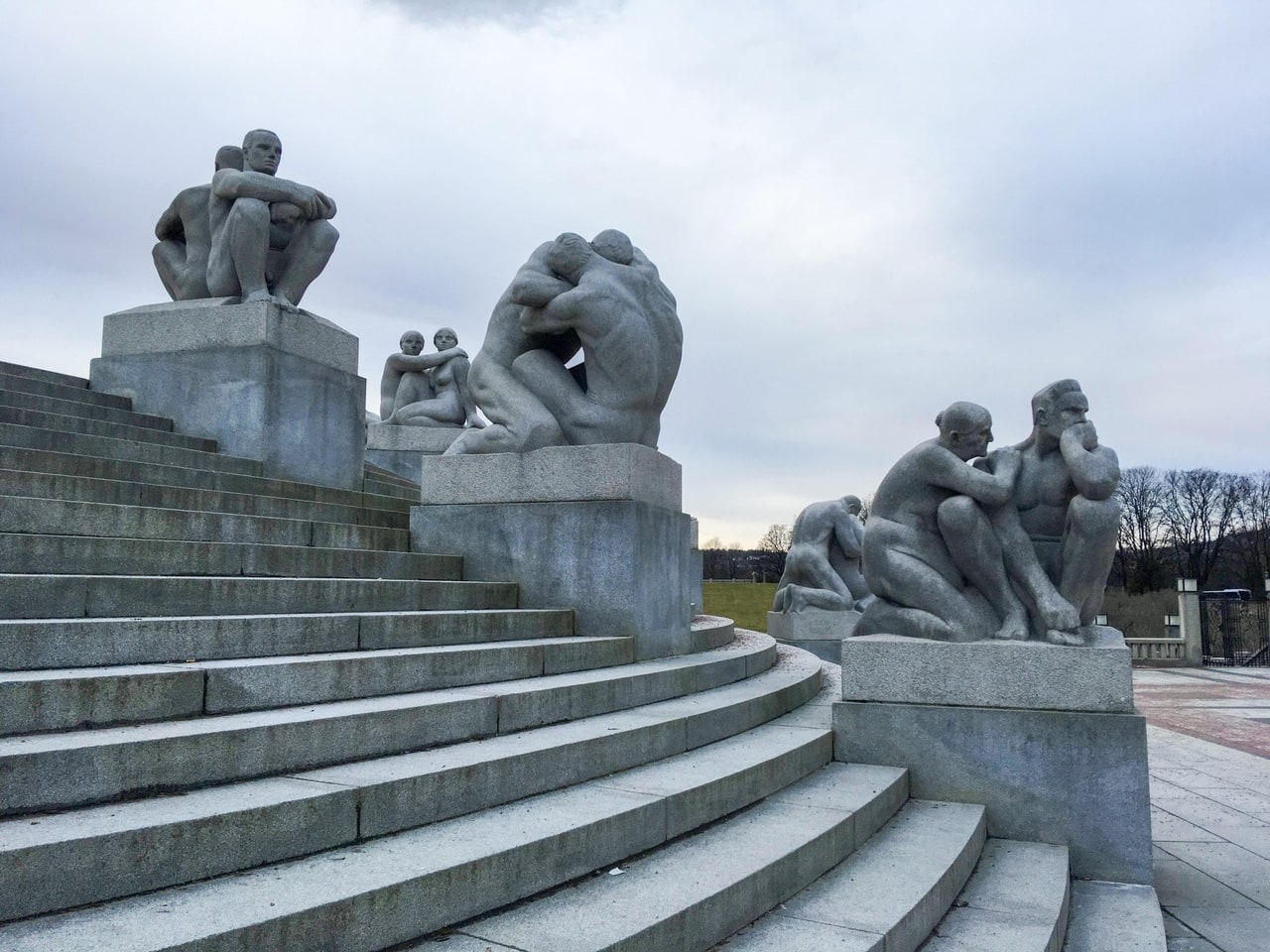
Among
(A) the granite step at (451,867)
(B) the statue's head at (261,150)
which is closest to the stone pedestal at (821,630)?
(B) the statue's head at (261,150)

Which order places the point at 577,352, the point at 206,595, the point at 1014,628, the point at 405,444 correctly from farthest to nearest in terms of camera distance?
1. the point at 405,444
2. the point at 577,352
3. the point at 1014,628
4. the point at 206,595

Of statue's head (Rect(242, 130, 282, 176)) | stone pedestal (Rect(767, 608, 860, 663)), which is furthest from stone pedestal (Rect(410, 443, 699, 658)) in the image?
stone pedestal (Rect(767, 608, 860, 663))

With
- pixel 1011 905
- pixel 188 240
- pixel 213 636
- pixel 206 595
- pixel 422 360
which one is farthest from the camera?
pixel 422 360

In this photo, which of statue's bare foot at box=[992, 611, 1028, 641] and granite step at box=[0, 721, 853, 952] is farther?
statue's bare foot at box=[992, 611, 1028, 641]

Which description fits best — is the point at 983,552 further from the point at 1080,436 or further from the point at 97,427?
the point at 97,427

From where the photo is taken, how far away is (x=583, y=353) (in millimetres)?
6910

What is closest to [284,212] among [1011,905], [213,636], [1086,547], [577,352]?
[577,352]

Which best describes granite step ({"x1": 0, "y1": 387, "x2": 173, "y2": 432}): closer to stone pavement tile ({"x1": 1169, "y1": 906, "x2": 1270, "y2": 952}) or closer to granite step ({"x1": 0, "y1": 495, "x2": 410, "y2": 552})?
granite step ({"x1": 0, "y1": 495, "x2": 410, "y2": 552})

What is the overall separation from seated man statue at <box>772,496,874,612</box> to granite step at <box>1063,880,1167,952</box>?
28.8ft

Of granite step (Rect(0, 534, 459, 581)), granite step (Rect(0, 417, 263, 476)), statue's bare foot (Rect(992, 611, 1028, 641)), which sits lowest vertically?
statue's bare foot (Rect(992, 611, 1028, 641))

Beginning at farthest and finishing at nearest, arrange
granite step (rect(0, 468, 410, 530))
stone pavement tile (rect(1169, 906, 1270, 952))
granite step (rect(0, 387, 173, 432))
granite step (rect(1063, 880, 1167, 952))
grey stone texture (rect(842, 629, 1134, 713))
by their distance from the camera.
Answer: granite step (rect(0, 387, 173, 432)), grey stone texture (rect(842, 629, 1134, 713)), granite step (rect(0, 468, 410, 530)), stone pavement tile (rect(1169, 906, 1270, 952)), granite step (rect(1063, 880, 1167, 952))

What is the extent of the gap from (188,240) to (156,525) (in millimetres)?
5852

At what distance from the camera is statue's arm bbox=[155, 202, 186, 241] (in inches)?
386

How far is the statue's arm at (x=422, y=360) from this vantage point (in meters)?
17.5
